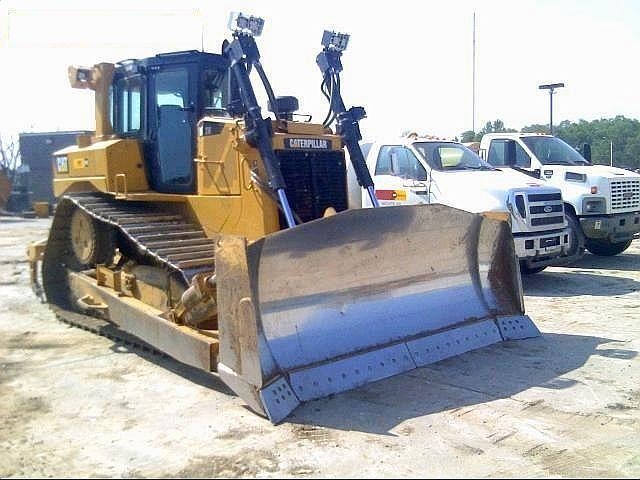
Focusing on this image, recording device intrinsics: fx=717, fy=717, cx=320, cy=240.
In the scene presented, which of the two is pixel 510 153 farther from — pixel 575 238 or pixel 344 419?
pixel 344 419

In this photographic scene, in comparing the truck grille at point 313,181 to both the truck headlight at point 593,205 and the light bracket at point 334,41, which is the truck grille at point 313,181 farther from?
the truck headlight at point 593,205

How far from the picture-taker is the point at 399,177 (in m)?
11.0

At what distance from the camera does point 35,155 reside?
37.7 meters

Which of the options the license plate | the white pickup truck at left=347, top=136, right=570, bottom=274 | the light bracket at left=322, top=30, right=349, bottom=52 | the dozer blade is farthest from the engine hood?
the light bracket at left=322, top=30, right=349, bottom=52

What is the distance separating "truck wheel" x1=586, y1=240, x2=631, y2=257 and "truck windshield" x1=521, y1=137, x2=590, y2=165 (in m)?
1.53

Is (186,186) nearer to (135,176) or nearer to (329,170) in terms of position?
A: (135,176)

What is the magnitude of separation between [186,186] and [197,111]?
749mm

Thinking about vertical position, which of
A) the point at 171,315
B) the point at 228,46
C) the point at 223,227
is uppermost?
the point at 228,46

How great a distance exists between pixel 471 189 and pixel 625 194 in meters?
3.80

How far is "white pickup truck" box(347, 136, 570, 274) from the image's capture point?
10.0 m

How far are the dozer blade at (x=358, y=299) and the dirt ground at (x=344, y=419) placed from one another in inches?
7.5

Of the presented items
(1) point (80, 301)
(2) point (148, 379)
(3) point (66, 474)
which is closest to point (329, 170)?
(2) point (148, 379)

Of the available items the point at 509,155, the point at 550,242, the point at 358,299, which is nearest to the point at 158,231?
the point at 358,299

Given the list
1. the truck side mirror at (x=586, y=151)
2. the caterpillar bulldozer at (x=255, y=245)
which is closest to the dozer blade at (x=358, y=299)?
the caterpillar bulldozer at (x=255, y=245)
